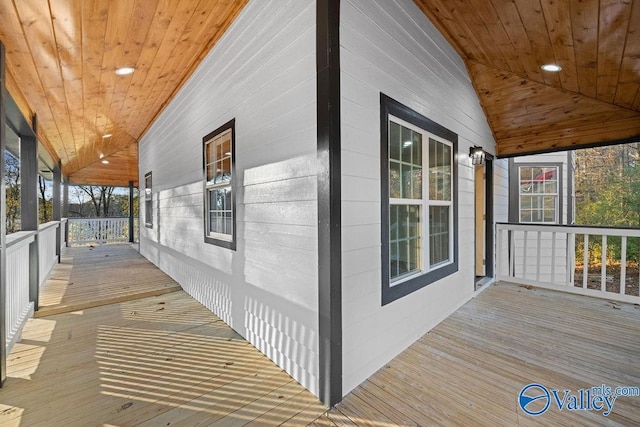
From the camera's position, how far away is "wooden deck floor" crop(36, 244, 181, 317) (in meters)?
3.86

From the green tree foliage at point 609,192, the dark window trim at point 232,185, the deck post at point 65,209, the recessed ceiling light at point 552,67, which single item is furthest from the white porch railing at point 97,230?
the green tree foliage at point 609,192

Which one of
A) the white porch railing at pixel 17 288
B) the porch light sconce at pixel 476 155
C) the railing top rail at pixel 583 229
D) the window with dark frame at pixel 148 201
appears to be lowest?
the white porch railing at pixel 17 288

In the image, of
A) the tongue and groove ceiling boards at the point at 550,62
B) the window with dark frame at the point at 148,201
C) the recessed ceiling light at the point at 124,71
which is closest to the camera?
the tongue and groove ceiling boards at the point at 550,62

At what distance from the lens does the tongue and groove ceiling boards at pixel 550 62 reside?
2.37m

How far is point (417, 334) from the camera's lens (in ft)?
9.36

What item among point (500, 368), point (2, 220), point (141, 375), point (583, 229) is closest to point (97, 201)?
point (2, 220)

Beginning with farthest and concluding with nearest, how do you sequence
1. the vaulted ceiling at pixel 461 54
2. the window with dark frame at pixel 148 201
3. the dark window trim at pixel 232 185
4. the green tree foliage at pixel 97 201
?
the green tree foliage at pixel 97 201 < the window with dark frame at pixel 148 201 < the dark window trim at pixel 232 185 < the vaulted ceiling at pixel 461 54

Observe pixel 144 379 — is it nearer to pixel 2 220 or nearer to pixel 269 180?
pixel 2 220

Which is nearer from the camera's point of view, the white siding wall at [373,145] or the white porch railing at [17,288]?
the white siding wall at [373,145]

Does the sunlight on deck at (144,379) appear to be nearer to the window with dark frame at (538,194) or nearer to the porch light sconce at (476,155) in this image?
the porch light sconce at (476,155)

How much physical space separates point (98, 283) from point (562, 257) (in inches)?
371

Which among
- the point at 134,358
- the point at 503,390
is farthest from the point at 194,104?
the point at 503,390

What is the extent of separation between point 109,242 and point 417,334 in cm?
1224

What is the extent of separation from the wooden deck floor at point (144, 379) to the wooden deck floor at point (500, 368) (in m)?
0.53
